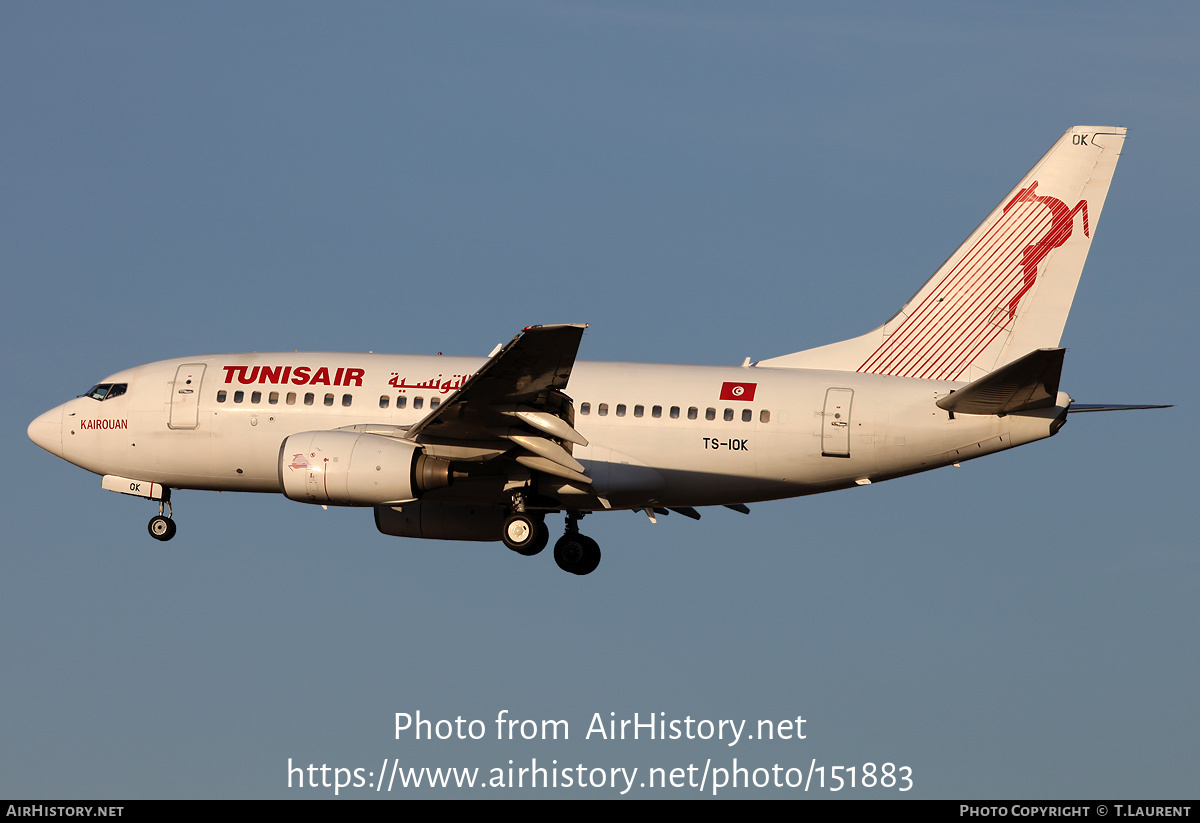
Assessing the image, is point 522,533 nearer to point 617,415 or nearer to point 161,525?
point 617,415

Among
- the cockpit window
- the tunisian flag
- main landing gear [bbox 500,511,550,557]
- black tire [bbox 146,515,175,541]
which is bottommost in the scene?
main landing gear [bbox 500,511,550,557]

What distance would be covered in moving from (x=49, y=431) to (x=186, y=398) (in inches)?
202

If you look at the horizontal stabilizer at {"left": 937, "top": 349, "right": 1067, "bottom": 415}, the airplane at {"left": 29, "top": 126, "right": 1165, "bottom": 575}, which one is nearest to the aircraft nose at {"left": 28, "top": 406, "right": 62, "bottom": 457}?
the airplane at {"left": 29, "top": 126, "right": 1165, "bottom": 575}

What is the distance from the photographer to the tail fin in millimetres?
39062

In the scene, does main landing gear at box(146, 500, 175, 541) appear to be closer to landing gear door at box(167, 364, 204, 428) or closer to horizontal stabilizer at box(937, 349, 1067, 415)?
landing gear door at box(167, 364, 204, 428)

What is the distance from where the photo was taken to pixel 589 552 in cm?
4100

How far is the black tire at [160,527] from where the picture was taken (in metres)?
42.2

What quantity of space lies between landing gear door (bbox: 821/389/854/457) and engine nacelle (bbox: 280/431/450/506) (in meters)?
9.26

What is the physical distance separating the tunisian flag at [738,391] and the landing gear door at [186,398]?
46.3 feet

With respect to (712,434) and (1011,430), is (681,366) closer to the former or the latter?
(712,434)

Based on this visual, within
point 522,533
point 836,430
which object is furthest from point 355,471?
point 836,430

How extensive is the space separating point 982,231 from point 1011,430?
6.84m

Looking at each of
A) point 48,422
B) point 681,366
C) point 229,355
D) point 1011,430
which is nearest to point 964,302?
point 1011,430

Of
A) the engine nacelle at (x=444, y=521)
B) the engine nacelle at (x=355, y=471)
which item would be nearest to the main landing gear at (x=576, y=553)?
the engine nacelle at (x=444, y=521)
